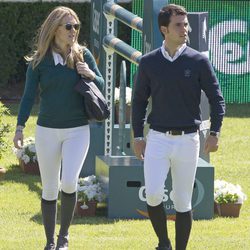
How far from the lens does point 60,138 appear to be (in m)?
7.71

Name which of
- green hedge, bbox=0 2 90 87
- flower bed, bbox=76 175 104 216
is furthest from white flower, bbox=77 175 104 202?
green hedge, bbox=0 2 90 87

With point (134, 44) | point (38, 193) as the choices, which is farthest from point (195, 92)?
point (134, 44)

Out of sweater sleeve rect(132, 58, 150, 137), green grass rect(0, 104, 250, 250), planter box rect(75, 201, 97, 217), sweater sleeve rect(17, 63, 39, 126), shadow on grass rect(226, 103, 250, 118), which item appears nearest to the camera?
sweater sleeve rect(132, 58, 150, 137)

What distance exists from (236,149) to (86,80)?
6749 mm

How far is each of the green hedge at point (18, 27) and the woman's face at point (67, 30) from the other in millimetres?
11180

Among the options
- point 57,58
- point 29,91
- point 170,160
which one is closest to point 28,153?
point 29,91

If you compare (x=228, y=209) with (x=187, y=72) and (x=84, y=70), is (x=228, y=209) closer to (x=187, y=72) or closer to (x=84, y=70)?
(x=84, y=70)

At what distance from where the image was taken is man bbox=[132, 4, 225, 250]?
727 centimetres

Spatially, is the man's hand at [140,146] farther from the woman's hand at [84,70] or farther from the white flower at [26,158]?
the white flower at [26,158]

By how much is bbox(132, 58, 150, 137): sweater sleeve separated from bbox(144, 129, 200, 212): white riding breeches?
0.14m

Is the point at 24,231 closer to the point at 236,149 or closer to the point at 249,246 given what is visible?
the point at 249,246

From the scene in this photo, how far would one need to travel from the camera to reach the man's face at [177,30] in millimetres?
7301

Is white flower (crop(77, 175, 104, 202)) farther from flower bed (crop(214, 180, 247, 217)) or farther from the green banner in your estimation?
the green banner

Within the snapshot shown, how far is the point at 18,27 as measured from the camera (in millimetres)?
19047
